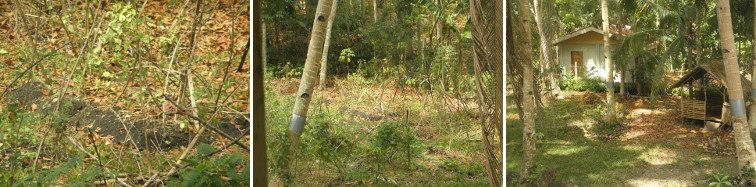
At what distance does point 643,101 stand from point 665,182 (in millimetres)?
444

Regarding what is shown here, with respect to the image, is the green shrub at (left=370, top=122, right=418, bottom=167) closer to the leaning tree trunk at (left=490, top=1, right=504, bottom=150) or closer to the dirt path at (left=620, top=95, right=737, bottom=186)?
the leaning tree trunk at (left=490, top=1, right=504, bottom=150)

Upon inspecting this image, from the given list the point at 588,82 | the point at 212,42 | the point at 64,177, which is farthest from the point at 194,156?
the point at 588,82

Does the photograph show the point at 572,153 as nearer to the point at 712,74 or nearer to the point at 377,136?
the point at 712,74

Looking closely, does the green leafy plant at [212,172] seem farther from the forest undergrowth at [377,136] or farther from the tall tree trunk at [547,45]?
the tall tree trunk at [547,45]

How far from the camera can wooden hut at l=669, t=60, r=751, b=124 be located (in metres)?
2.86

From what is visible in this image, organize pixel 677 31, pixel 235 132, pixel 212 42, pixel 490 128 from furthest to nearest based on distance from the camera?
pixel 212 42, pixel 235 132, pixel 677 31, pixel 490 128

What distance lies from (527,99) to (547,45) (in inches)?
13.0

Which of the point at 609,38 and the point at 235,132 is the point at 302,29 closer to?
the point at 235,132

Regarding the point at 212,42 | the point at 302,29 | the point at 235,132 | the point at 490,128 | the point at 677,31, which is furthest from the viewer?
the point at 212,42

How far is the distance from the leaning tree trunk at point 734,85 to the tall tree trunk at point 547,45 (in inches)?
34.4

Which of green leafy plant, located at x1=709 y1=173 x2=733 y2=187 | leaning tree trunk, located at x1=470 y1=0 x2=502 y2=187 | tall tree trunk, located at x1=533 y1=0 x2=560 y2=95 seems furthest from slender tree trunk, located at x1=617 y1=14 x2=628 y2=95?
leaning tree trunk, located at x1=470 y1=0 x2=502 y2=187

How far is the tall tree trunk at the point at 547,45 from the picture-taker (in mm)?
2967

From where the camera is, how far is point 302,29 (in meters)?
2.23

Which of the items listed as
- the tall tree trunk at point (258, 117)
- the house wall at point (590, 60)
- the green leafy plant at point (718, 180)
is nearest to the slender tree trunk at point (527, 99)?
the house wall at point (590, 60)
